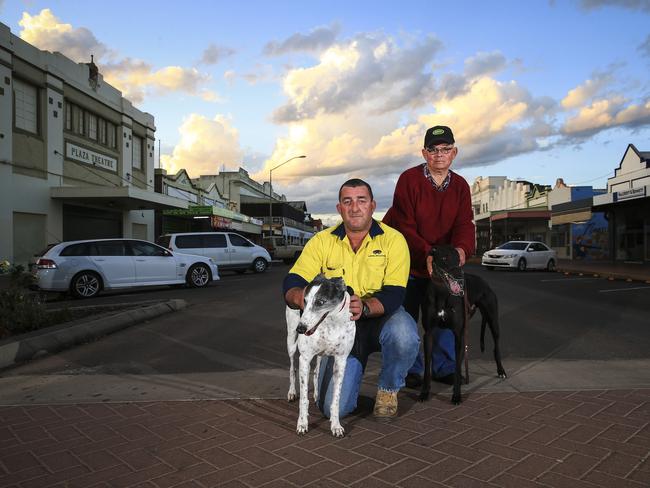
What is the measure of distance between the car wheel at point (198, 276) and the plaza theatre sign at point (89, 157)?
1134cm

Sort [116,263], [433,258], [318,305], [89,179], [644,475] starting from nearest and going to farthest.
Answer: [644,475], [318,305], [433,258], [116,263], [89,179]

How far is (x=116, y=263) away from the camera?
13.4m

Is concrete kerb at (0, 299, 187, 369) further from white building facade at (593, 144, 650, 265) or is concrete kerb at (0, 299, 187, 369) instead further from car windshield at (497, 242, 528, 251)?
white building facade at (593, 144, 650, 265)

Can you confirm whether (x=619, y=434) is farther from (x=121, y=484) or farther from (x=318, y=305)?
(x=121, y=484)

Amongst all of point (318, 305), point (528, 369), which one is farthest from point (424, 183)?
point (528, 369)

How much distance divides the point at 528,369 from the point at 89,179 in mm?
23700

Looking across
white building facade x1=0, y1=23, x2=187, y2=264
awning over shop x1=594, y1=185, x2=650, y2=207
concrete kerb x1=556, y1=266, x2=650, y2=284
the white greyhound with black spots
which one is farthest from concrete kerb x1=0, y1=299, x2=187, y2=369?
awning over shop x1=594, y1=185, x2=650, y2=207

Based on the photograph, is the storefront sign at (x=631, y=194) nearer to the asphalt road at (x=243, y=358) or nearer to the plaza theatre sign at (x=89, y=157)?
the asphalt road at (x=243, y=358)

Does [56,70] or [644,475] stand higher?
[56,70]

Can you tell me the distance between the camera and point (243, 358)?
5.77 meters

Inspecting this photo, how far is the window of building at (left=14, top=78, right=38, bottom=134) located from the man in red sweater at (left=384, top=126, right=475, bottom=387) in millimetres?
20045

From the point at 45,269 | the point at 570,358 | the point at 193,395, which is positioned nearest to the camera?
the point at 193,395

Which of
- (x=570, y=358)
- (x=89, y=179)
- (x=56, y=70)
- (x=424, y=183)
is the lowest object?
(x=570, y=358)

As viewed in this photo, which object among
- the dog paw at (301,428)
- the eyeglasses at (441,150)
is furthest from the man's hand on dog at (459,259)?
the dog paw at (301,428)
